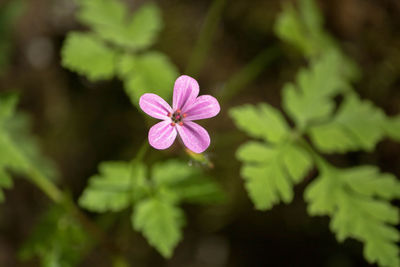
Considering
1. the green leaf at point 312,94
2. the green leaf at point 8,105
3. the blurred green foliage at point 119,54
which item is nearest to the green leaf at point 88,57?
the blurred green foliage at point 119,54

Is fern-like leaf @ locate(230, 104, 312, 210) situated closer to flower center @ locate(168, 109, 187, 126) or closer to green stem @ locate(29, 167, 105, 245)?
flower center @ locate(168, 109, 187, 126)

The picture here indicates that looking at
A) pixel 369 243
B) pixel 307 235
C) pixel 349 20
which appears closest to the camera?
pixel 369 243

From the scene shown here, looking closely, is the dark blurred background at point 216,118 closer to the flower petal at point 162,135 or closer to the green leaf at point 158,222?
the green leaf at point 158,222

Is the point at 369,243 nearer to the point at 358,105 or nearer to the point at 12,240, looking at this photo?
the point at 358,105

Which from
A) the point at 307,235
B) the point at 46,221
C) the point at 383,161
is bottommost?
the point at 307,235

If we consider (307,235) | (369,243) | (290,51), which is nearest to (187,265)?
(307,235)

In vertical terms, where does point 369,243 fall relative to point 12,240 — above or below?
above
